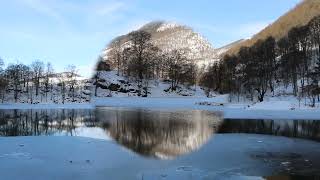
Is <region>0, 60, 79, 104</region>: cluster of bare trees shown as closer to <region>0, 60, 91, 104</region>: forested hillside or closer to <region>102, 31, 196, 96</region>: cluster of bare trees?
<region>0, 60, 91, 104</region>: forested hillside

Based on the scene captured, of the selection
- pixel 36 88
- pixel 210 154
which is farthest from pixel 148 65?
pixel 210 154

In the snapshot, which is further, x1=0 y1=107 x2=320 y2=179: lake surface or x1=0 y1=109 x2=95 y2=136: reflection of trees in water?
x1=0 y1=109 x2=95 y2=136: reflection of trees in water

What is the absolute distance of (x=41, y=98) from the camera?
10306cm

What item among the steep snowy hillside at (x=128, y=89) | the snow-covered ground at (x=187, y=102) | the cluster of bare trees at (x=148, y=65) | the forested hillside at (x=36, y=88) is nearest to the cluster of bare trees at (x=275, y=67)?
the snow-covered ground at (x=187, y=102)

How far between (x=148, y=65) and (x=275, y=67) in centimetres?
4256

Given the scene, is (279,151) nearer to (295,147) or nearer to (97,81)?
(295,147)

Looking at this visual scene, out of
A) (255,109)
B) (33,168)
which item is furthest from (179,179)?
(255,109)

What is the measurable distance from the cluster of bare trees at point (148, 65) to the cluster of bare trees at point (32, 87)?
18123 millimetres

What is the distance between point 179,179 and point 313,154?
9.40 metres

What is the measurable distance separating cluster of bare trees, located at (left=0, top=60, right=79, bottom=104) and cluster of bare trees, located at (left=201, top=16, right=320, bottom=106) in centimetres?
4189

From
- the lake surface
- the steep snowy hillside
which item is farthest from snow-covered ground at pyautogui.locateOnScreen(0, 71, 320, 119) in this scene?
the lake surface

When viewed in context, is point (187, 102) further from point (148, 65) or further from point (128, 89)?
point (148, 65)

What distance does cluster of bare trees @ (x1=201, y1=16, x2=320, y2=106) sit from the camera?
286 feet

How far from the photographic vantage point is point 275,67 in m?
101
